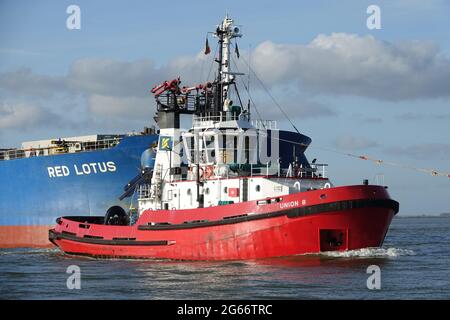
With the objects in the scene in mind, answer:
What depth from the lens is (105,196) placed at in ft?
140

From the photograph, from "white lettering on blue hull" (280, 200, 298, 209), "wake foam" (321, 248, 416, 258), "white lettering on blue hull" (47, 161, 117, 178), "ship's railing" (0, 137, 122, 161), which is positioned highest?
"ship's railing" (0, 137, 122, 161)

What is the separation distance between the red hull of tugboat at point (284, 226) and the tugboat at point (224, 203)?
0.04 meters

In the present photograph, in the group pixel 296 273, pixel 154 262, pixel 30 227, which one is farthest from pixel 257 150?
pixel 30 227

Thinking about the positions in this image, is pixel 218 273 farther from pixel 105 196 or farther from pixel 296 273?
pixel 105 196

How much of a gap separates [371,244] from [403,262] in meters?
1.62

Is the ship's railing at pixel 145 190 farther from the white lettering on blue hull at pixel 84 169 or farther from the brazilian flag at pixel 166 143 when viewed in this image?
the white lettering on blue hull at pixel 84 169

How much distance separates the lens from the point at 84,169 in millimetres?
43344

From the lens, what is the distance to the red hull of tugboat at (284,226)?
26.8 meters

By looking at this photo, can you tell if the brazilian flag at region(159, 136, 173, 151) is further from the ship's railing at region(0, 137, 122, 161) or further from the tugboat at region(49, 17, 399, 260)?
the ship's railing at region(0, 137, 122, 161)

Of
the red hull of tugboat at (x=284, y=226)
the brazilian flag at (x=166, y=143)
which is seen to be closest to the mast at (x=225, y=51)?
the brazilian flag at (x=166, y=143)

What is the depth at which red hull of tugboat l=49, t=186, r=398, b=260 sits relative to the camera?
2681 cm

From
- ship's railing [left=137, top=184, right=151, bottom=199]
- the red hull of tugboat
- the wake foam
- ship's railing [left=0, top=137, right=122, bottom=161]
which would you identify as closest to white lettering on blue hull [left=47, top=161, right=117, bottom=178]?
ship's railing [left=0, top=137, right=122, bottom=161]

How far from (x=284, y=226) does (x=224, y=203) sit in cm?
328

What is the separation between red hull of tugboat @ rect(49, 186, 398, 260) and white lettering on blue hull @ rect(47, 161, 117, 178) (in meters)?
13.1
